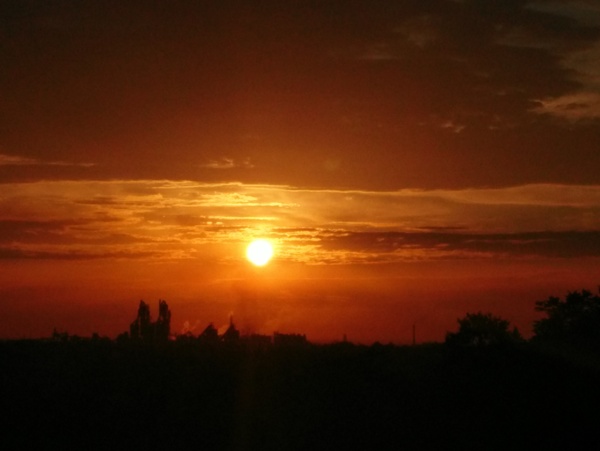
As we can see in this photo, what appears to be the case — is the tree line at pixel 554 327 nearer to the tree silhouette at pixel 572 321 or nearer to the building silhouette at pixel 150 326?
the tree silhouette at pixel 572 321

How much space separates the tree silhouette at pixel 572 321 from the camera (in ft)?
105

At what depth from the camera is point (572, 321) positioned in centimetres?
3369

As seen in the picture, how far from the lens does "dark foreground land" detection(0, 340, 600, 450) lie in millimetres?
22281

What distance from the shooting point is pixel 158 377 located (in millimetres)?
23953

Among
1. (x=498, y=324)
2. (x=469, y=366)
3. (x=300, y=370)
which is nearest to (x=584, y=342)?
(x=498, y=324)

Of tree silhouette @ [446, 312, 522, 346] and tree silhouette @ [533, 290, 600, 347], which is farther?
tree silhouette @ [533, 290, 600, 347]

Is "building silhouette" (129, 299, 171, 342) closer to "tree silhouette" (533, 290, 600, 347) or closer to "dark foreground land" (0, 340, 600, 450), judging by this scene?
"dark foreground land" (0, 340, 600, 450)

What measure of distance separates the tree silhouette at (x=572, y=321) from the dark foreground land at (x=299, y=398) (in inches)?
281

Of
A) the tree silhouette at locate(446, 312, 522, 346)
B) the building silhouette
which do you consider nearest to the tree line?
the tree silhouette at locate(446, 312, 522, 346)

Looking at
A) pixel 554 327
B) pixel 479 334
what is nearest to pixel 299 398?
pixel 479 334

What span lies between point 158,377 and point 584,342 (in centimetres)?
1569

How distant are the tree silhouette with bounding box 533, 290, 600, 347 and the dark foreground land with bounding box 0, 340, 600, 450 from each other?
7.14m

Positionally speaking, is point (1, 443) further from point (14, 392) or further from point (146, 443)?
point (146, 443)

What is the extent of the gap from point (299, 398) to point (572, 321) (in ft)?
48.1
